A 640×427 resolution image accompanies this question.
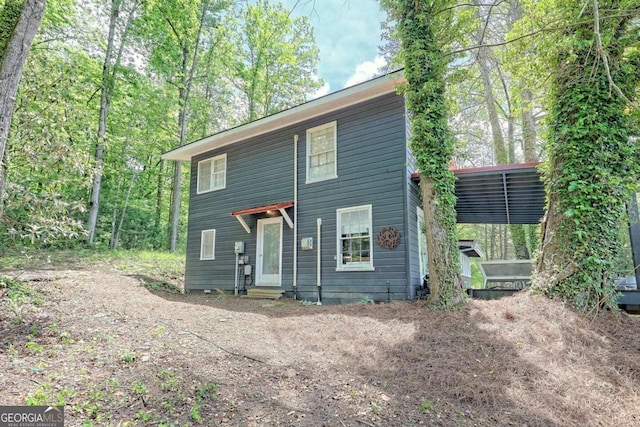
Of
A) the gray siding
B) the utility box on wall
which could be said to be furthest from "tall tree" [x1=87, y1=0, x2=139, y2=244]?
the utility box on wall

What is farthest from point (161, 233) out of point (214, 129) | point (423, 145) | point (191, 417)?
point (191, 417)

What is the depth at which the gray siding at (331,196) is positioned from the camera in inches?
284

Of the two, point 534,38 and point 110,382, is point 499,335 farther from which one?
point 534,38

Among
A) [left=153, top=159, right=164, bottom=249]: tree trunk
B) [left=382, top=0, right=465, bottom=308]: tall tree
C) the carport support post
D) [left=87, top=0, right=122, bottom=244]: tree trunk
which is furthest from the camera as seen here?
[left=153, top=159, right=164, bottom=249]: tree trunk

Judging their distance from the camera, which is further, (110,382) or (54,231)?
(54,231)

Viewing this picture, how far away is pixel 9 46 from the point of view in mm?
4309

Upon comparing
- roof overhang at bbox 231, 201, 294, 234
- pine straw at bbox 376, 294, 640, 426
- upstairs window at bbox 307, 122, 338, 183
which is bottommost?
pine straw at bbox 376, 294, 640, 426

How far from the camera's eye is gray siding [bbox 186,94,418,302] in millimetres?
7207

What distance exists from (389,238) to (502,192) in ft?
9.81

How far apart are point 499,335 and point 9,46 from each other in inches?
287

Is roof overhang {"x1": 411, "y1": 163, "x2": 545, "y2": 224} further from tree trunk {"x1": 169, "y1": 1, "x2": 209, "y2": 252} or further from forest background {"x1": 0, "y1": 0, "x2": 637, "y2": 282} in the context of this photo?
tree trunk {"x1": 169, "y1": 1, "x2": 209, "y2": 252}

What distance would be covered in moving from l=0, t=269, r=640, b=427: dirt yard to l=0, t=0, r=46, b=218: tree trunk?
94.5 inches

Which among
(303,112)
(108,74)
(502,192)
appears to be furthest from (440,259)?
(108,74)

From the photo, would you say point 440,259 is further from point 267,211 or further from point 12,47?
point 12,47
